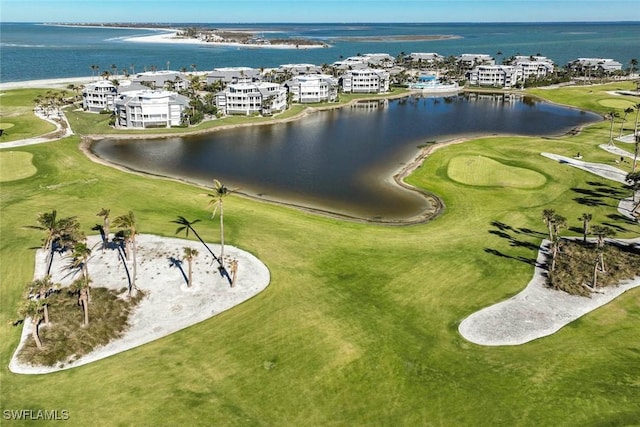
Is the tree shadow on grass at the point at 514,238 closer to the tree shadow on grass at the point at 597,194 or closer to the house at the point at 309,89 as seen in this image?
the tree shadow on grass at the point at 597,194

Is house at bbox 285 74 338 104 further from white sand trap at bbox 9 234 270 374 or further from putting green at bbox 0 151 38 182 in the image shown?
white sand trap at bbox 9 234 270 374

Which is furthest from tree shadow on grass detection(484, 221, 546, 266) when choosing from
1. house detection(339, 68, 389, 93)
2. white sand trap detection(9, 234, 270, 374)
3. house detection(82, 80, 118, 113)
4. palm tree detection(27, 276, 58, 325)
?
house detection(339, 68, 389, 93)

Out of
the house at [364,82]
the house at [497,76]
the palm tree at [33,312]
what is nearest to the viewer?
the palm tree at [33,312]

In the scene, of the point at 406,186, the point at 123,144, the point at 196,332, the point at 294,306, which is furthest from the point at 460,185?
the point at 123,144

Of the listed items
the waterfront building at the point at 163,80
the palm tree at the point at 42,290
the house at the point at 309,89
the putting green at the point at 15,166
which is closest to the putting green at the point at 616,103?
the house at the point at 309,89

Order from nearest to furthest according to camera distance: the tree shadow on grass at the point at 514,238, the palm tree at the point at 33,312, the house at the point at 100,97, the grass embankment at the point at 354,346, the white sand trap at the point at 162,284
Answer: the grass embankment at the point at 354,346, the palm tree at the point at 33,312, the white sand trap at the point at 162,284, the tree shadow on grass at the point at 514,238, the house at the point at 100,97

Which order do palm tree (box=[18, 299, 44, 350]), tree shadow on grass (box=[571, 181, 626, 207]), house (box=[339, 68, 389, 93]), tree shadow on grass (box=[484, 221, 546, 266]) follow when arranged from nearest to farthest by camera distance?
palm tree (box=[18, 299, 44, 350]) → tree shadow on grass (box=[484, 221, 546, 266]) → tree shadow on grass (box=[571, 181, 626, 207]) → house (box=[339, 68, 389, 93])

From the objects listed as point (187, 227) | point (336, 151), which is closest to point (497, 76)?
point (336, 151)
